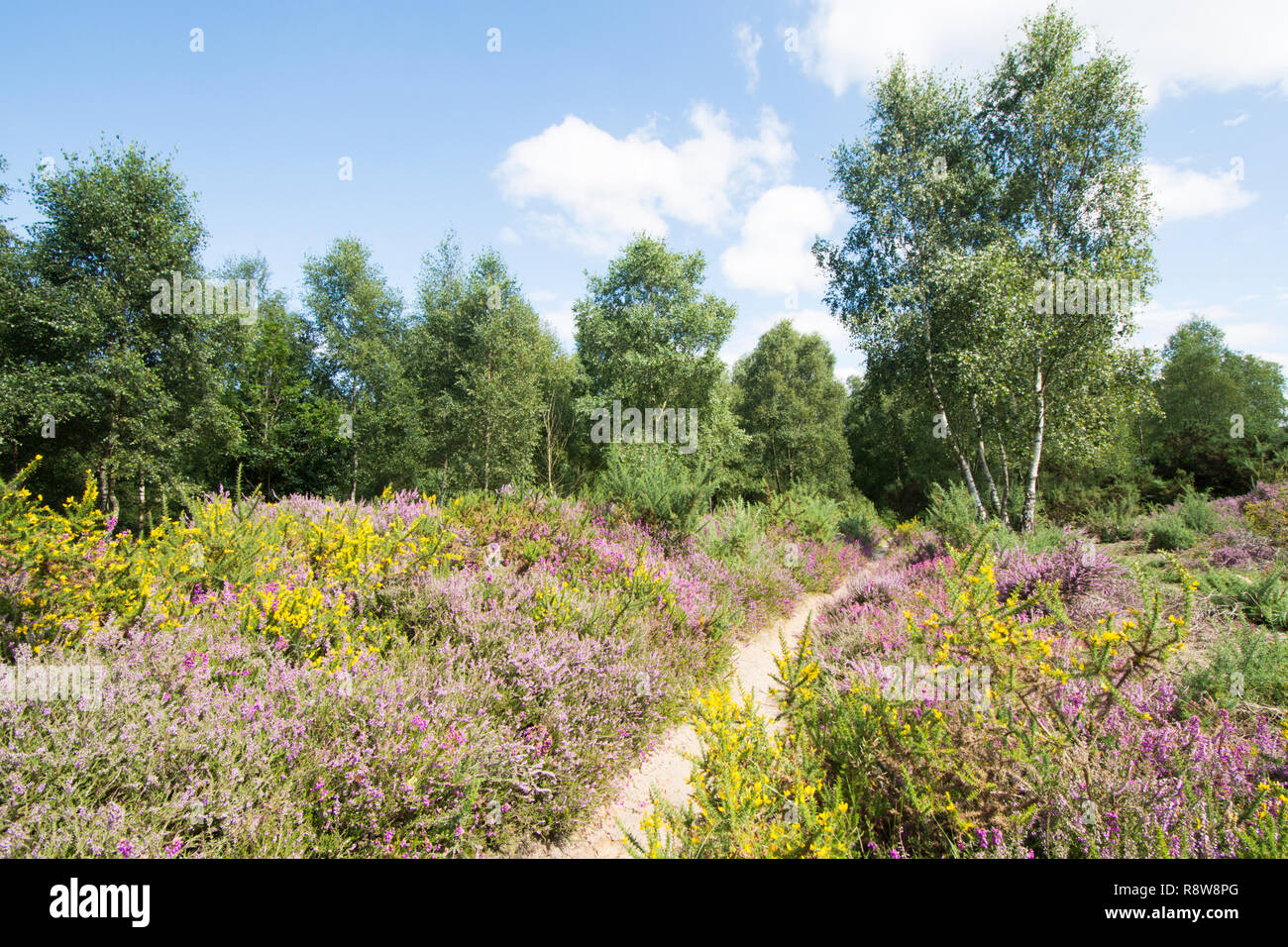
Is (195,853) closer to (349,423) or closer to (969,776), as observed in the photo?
(969,776)

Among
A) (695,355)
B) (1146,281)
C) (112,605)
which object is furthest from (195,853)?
(695,355)

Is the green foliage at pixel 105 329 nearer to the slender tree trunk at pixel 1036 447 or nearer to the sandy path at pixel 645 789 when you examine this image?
the sandy path at pixel 645 789

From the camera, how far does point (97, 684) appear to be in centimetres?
261

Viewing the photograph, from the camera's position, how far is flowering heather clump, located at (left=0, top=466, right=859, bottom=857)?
7.52ft

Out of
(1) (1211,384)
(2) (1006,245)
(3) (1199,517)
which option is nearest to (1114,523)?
(3) (1199,517)

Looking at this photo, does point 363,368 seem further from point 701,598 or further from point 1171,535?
point 1171,535

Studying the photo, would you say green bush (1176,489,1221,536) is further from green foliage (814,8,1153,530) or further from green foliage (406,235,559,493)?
green foliage (406,235,559,493)

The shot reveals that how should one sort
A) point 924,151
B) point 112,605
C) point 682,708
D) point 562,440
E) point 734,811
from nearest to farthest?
point 734,811 → point 112,605 → point 682,708 → point 924,151 → point 562,440

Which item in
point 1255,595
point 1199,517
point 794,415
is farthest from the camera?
point 794,415

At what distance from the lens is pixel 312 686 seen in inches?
121

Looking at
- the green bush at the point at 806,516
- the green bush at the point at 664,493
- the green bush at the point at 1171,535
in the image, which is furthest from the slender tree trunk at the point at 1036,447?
the green bush at the point at 664,493

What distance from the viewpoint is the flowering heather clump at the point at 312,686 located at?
2291mm
